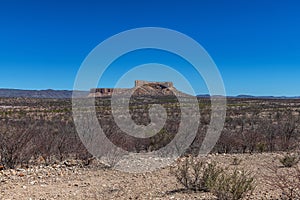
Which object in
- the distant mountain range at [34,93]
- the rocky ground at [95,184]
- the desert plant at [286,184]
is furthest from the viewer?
the distant mountain range at [34,93]

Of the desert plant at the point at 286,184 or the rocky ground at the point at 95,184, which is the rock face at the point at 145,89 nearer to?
the rocky ground at the point at 95,184

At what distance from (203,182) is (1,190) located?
3726 mm

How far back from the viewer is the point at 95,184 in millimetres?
6777

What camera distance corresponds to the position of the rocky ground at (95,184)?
5.93 m

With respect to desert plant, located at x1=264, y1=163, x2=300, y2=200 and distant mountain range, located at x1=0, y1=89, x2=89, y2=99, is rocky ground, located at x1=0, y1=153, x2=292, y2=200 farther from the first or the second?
distant mountain range, located at x1=0, y1=89, x2=89, y2=99

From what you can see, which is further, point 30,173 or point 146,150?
point 146,150

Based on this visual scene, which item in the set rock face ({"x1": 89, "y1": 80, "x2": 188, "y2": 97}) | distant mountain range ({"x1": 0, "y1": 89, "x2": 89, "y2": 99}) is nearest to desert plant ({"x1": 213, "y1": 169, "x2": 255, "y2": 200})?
rock face ({"x1": 89, "y1": 80, "x2": 188, "y2": 97})

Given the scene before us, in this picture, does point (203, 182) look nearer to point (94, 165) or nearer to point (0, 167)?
point (94, 165)

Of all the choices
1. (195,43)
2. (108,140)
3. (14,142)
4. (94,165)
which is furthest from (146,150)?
(195,43)

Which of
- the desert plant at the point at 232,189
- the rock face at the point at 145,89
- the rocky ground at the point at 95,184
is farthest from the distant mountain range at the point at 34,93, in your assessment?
the desert plant at the point at 232,189

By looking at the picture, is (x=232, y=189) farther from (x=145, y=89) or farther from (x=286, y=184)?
(x=145, y=89)

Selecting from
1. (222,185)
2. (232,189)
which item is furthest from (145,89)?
(232,189)

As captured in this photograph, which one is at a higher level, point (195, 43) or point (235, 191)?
point (195, 43)

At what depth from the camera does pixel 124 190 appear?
20.6ft
